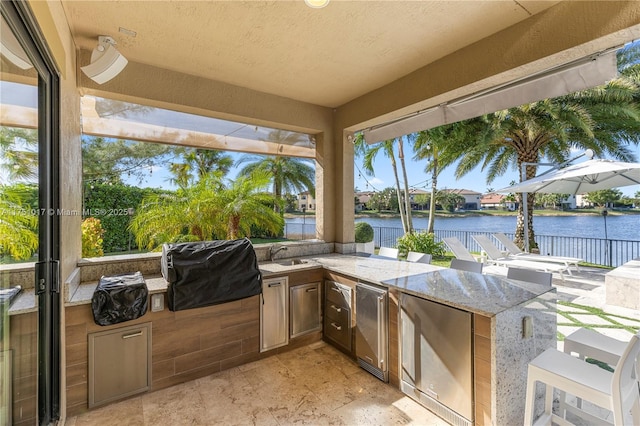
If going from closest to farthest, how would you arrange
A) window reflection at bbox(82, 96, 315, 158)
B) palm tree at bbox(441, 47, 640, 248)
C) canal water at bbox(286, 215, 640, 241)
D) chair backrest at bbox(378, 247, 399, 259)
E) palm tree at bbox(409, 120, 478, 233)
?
window reflection at bbox(82, 96, 315, 158) < chair backrest at bbox(378, 247, 399, 259) < palm tree at bbox(441, 47, 640, 248) < palm tree at bbox(409, 120, 478, 233) < canal water at bbox(286, 215, 640, 241)

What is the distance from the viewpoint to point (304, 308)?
3.17 meters

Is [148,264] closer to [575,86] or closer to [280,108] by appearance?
[280,108]

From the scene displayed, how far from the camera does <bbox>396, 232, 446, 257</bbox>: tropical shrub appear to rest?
284 inches

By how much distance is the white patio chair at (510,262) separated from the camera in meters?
5.80

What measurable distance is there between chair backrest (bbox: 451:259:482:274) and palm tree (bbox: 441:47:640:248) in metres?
4.21

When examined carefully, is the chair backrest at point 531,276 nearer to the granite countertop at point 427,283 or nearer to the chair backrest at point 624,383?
the granite countertop at point 427,283

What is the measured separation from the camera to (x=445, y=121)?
3.05m

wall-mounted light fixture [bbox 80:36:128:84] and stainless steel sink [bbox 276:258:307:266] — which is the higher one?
wall-mounted light fixture [bbox 80:36:128:84]

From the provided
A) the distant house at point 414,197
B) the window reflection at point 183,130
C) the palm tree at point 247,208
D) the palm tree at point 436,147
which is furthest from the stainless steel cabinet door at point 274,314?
the distant house at point 414,197

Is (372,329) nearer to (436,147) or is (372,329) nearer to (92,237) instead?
(92,237)

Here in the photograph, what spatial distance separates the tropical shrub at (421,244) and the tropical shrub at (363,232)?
3.79ft

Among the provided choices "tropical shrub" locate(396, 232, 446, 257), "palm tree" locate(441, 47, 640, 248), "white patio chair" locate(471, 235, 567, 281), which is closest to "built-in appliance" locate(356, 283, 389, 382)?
"white patio chair" locate(471, 235, 567, 281)

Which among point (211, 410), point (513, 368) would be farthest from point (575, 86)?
point (211, 410)

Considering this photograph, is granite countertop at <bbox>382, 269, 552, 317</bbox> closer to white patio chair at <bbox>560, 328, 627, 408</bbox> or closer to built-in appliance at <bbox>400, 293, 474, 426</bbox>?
built-in appliance at <bbox>400, 293, 474, 426</bbox>
